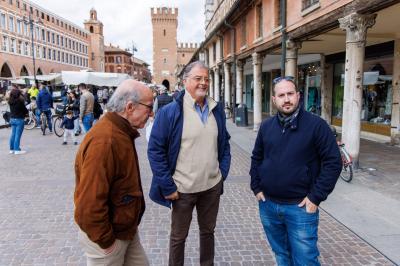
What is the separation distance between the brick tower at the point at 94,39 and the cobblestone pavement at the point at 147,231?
89584 millimetres

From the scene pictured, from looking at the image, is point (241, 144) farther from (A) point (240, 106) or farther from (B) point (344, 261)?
(B) point (344, 261)

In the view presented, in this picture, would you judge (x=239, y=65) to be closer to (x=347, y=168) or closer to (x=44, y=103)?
(x=44, y=103)

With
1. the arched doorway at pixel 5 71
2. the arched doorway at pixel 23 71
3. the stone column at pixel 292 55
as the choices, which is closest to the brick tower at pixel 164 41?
the arched doorway at pixel 23 71

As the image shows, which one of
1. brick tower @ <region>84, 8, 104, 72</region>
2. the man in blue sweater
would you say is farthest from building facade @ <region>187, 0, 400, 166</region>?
brick tower @ <region>84, 8, 104, 72</region>

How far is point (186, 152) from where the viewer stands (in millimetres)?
2938

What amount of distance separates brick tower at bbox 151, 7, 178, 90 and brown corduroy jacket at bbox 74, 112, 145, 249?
74.5 metres

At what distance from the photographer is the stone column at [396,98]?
1083cm

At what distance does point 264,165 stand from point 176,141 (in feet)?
2.50

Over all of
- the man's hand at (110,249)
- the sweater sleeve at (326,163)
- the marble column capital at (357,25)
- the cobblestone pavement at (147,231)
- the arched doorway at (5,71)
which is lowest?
the cobblestone pavement at (147,231)

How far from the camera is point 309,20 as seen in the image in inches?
371

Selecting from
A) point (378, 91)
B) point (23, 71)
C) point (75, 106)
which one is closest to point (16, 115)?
point (75, 106)

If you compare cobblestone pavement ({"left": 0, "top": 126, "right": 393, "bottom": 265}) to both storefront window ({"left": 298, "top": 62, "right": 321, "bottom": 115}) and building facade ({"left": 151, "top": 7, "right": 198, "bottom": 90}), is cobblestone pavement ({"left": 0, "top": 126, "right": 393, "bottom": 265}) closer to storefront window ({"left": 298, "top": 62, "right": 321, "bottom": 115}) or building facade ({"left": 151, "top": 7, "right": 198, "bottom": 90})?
storefront window ({"left": 298, "top": 62, "right": 321, "bottom": 115})

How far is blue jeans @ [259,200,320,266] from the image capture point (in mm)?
2660

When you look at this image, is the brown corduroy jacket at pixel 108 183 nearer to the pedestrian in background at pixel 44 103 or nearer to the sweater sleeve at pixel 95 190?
the sweater sleeve at pixel 95 190
